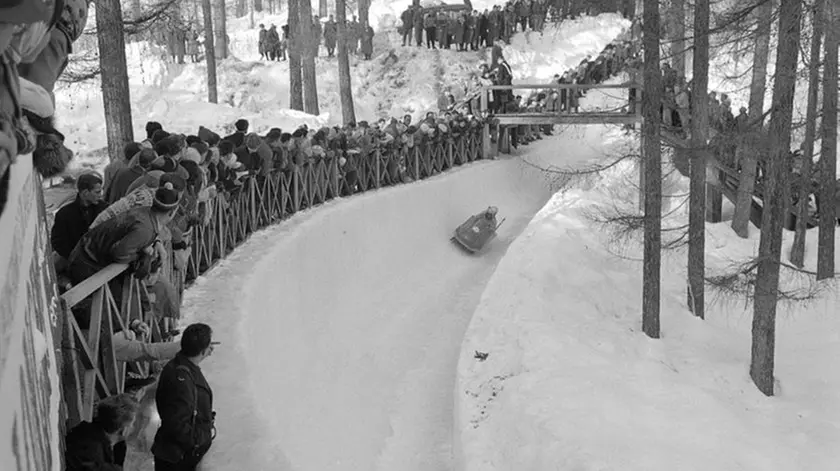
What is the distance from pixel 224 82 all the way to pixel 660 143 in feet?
61.8

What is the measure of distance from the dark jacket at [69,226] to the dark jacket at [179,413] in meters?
1.44

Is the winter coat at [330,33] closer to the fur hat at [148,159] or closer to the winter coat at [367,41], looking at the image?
the winter coat at [367,41]

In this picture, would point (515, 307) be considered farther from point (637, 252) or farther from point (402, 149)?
point (402, 149)

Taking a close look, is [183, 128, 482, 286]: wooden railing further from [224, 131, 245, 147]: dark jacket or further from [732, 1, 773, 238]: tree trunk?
[732, 1, 773, 238]: tree trunk

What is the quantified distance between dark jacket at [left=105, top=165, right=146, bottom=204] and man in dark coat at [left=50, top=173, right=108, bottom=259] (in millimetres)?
552

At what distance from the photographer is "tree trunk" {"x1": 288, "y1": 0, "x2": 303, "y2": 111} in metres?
20.2

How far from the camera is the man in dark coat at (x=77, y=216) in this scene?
5172 millimetres

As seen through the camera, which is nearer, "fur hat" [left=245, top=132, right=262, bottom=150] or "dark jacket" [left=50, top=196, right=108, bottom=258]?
"dark jacket" [left=50, top=196, right=108, bottom=258]

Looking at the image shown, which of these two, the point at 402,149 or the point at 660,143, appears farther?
the point at 402,149

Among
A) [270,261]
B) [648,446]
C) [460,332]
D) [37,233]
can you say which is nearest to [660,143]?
[460,332]

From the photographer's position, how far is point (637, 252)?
576 inches

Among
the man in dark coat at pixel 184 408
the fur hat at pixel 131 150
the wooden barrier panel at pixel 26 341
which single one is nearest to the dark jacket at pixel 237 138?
the fur hat at pixel 131 150

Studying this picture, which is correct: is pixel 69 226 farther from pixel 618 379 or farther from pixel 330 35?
pixel 330 35

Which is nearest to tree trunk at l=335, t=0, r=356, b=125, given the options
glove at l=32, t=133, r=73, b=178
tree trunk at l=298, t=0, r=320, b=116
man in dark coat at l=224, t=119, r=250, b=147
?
tree trunk at l=298, t=0, r=320, b=116
